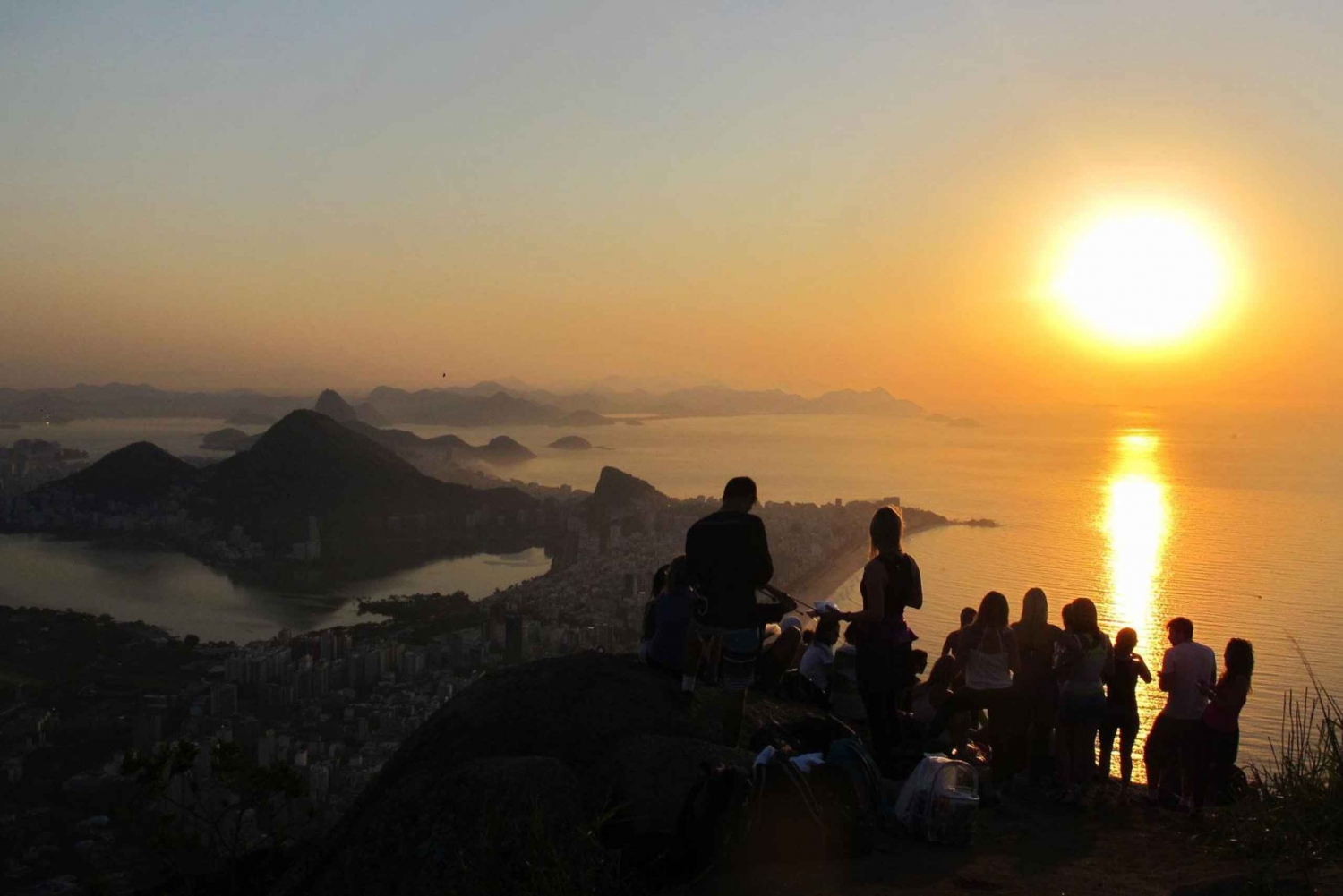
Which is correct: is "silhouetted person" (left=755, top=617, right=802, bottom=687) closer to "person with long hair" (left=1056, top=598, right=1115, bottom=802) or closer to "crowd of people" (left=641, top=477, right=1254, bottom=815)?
"crowd of people" (left=641, top=477, right=1254, bottom=815)

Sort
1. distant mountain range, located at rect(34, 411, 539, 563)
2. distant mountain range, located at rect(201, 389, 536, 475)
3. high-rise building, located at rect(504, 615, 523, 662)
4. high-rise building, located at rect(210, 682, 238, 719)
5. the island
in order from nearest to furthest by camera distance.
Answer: high-rise building, located at rect(210, 682, 238, 719)
high-rise building, located at rect(504, 615, 523, 662)
distant mountain range, located at rect(34, 411, 539, 563)
distant mountain range, located at rect(201, 389, 536, 475)
the island

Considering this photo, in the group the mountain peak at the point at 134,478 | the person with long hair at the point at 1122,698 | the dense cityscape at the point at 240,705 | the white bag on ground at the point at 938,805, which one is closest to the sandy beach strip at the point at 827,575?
the dense cityscape at the point at 240,705

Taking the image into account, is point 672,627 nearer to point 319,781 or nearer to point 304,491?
point 319,781

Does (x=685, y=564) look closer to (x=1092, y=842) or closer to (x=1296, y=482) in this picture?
(x=1092, y=842)

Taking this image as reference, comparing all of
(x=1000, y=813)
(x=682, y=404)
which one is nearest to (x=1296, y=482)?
(x=1000, y=813)

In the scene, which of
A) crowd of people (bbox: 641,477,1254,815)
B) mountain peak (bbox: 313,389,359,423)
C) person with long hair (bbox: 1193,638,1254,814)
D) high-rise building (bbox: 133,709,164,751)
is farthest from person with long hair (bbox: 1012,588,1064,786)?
mountain peak (bbox: 313,389,359,423)
